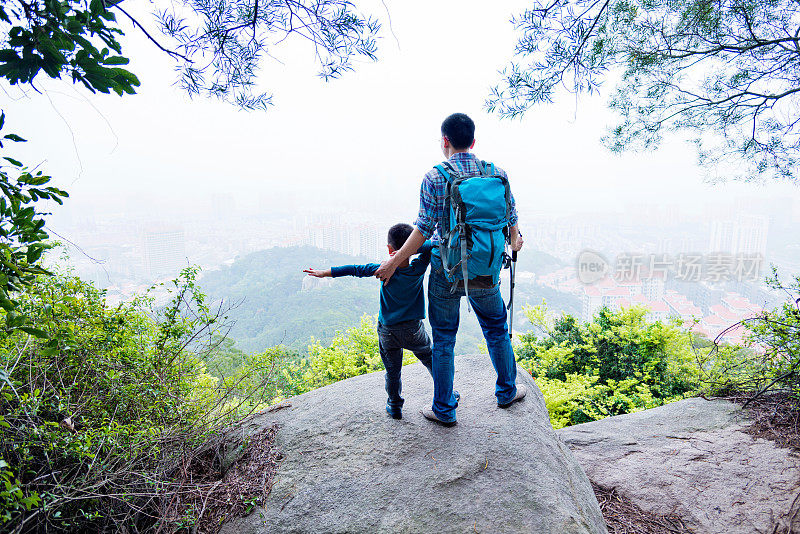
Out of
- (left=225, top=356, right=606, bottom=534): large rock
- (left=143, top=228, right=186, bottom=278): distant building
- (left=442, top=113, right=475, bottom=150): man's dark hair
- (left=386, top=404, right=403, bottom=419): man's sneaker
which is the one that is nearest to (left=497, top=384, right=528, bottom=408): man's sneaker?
(left=225, top=356, right=606, bottom=534): large rock

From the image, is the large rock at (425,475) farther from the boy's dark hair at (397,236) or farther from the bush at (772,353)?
the bush at (772,353)

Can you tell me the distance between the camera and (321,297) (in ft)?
41.9

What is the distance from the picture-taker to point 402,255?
94.6 inches

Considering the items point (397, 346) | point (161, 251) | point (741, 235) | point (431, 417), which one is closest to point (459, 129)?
point (397, 346)

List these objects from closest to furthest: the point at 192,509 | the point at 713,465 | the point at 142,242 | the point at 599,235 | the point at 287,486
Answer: the point at 192,509
the point at 287,486
the point at 713,465
the point at 142,242
the point at 599,235

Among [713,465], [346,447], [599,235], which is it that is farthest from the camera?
[599,235]

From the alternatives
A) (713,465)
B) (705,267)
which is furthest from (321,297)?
(713,465)

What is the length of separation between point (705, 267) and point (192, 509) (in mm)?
11039

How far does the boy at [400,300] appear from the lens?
2566mm

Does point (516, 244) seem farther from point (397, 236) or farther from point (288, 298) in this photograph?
point (288, 298)

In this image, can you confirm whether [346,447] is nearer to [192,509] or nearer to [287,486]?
[287,486]

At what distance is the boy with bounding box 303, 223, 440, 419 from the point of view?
2.57m

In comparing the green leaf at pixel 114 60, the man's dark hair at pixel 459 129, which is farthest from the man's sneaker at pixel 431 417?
the green leaf at pixel 114 60

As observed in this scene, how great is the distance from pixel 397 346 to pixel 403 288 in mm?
416
